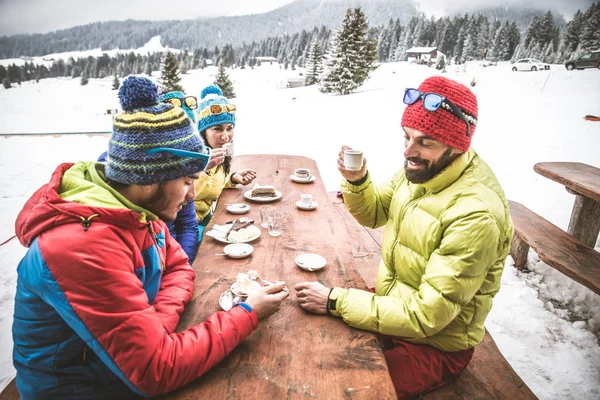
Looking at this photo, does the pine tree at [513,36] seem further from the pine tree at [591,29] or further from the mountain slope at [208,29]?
the pine tree at [591,29]

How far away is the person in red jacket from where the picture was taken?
1.04 metres

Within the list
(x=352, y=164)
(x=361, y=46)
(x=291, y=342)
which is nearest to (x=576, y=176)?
(x=352, y=164)

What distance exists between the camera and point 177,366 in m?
1.12

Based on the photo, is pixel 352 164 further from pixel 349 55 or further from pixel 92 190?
pixel 349 55

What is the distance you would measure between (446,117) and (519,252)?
10.8ft

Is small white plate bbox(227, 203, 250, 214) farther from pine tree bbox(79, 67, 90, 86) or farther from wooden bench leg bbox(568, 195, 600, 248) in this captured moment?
pine tree bbox(79, 67, 90, 86)

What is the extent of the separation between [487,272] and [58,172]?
7.34 ft

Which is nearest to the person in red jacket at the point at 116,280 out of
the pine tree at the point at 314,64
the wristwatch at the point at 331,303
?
the wristwatch at the point at 331,303

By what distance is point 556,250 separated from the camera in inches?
120

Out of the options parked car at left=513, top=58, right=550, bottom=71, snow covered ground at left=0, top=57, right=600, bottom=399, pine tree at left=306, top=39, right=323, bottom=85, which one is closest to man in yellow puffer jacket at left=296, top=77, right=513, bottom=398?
snow covered ground at left=0, top=57, right=600, bottom=399

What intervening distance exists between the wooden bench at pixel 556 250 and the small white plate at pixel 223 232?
2.85 meters

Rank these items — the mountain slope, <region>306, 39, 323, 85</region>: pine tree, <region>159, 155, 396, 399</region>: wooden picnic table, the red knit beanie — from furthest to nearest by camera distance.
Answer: <region>306, 39, 323, 85</region>: pine tree
the mountain slope
the red knit beanie
<region>159, 155, 396, 399</region>: wooden picnic table

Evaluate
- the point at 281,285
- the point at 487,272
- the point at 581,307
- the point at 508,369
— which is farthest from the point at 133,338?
the point at 581,307

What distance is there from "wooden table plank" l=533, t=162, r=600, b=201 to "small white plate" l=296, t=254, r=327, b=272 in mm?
3048
